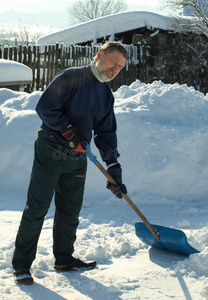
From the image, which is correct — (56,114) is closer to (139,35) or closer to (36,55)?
(36,55)

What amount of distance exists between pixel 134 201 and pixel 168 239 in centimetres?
145

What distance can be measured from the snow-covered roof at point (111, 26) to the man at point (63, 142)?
7.65 meters

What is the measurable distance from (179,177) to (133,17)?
653 cm

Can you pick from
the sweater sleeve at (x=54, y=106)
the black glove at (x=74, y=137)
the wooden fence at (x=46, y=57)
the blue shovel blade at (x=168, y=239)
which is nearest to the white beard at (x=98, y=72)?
the sweater sleeve at (x=54, y=106)

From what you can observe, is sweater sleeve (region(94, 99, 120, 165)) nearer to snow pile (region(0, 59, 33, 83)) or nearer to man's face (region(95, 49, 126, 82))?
man's face (region(95, 49, 126, 82))

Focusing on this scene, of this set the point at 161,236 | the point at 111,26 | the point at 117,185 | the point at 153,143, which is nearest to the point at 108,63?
the point at 117,185

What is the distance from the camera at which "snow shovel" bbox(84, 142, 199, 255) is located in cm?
273

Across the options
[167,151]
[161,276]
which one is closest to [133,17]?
[167,151]

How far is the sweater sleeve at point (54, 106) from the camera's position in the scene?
234 centimetres

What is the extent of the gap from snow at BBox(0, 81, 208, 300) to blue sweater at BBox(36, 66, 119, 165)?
931mm

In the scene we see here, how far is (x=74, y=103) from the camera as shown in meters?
2.43

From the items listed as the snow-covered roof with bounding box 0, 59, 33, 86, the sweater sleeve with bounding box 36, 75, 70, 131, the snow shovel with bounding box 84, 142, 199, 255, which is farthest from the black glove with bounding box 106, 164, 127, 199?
the snow-covered roof with bounding box 0, 59, 33, 86

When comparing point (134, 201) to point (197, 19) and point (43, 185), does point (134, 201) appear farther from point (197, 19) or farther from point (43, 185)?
point (197, 19)

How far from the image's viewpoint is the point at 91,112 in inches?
99.6
